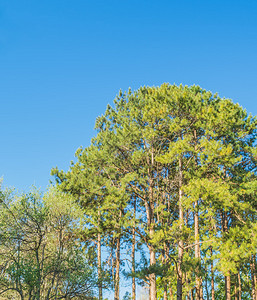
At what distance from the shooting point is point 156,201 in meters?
18.1

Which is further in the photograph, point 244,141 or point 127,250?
point 127,250

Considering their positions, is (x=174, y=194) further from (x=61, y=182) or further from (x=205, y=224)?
(x=61, y=182)

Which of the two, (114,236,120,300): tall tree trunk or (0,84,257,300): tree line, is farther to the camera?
(114,236,120,300): tall tree trunk

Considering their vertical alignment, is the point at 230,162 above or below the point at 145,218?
above

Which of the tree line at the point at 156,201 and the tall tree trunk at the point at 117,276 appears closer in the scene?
the tree line at the point at 156,201

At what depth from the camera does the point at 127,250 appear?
1972cm

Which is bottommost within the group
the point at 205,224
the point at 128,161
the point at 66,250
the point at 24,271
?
the point at 24,271

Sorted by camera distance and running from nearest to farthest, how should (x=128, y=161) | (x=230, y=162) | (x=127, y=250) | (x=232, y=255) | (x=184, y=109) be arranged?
(x=232, y=255)
(x=230, y=162)
(x=184, y=109)
(x=128, y=161)
(x=127, y=250)

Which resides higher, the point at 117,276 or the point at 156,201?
the point at 156,201

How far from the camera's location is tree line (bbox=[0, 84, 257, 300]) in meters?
13.6

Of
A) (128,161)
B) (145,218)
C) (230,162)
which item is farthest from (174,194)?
(230,162)

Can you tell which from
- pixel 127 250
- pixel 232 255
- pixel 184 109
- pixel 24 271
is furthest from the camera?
pixel 127 250

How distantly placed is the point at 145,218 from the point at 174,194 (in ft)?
8.00

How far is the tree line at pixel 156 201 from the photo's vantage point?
44.7ft
